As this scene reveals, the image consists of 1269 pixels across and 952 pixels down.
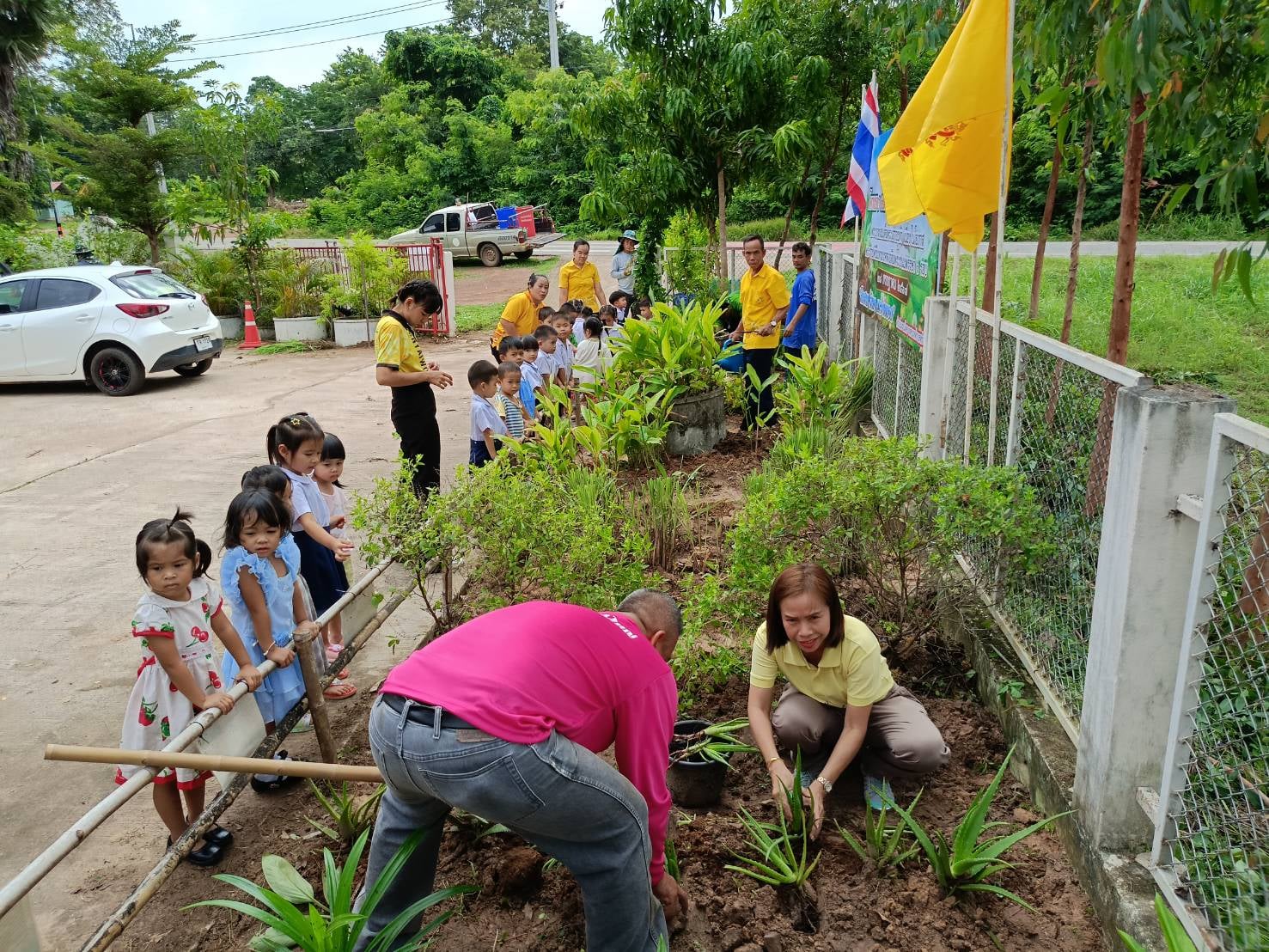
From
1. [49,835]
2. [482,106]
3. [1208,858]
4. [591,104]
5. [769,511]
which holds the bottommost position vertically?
[49,835]

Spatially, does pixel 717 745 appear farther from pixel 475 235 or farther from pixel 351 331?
pixel 475 235

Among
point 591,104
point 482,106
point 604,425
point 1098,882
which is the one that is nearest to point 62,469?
point 604,425

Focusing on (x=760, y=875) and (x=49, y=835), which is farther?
(x=49, y=835)

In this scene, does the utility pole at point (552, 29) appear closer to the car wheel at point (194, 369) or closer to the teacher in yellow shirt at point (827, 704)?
the car wheel at point (194, 369)

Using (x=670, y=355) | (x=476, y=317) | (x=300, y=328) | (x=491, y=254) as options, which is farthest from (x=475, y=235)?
(x=670, y=355)

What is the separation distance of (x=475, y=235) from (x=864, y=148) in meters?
20.3

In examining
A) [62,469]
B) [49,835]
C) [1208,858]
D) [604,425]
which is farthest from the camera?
[62,469]

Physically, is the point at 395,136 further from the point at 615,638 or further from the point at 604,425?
the point at 615,638

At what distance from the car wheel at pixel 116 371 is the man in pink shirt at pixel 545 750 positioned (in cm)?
1105

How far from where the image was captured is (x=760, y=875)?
2766 mm

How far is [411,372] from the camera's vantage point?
5.52 metres

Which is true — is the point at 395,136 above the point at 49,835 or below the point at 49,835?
→ above

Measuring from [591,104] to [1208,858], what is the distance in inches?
407

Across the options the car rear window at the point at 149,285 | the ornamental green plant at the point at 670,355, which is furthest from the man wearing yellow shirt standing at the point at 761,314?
Result: the car rear window at the point at 149,285
